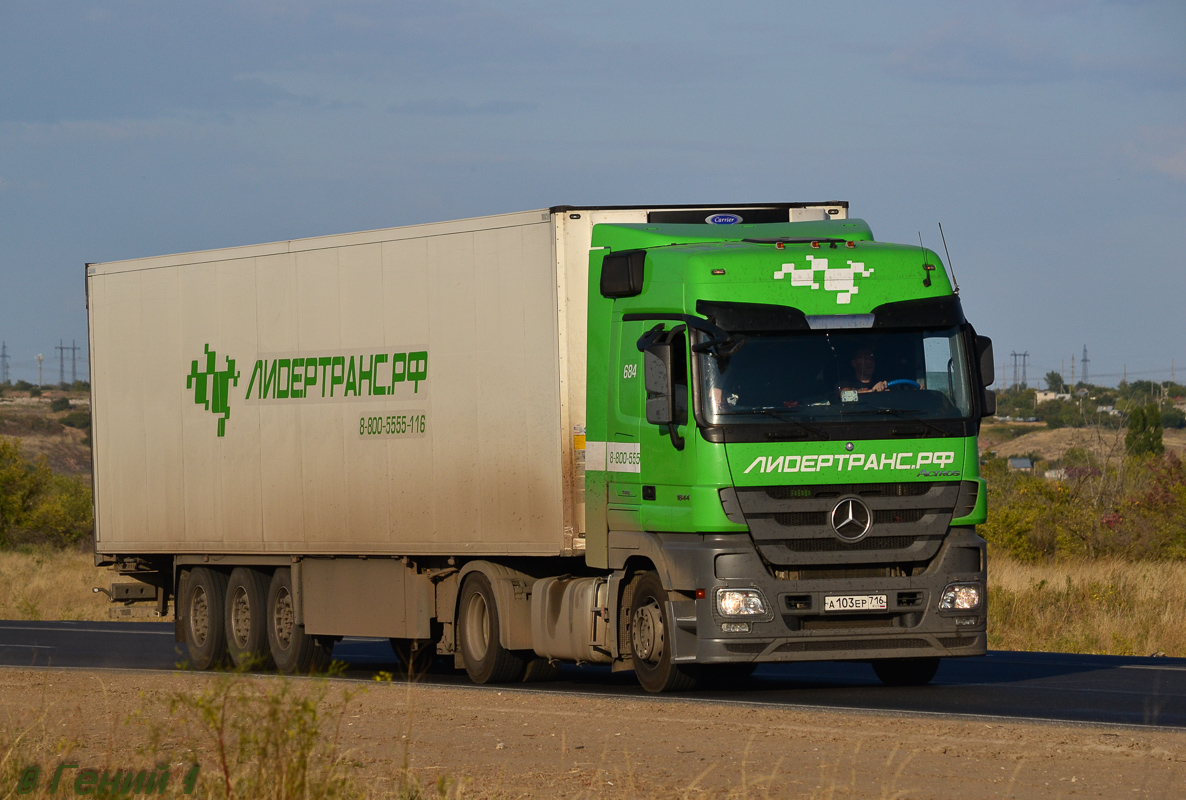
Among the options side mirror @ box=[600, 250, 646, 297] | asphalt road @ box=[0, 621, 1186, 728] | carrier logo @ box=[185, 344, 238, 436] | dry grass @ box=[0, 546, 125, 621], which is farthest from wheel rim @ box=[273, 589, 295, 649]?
dry grass @ box=[0, 546, 125, 621]

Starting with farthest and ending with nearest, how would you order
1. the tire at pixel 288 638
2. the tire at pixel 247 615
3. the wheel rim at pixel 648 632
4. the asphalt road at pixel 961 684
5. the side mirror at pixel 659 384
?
the tire at pixel 247 615, the tire at pixel 288 638, the wheel rim at pixel 648 632, the side mirror at pixel 659 384, the asphalt road at pixel 961 684

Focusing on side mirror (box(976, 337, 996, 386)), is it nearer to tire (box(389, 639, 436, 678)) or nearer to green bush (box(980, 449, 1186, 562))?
tire (box(389, 639, 436, 678))

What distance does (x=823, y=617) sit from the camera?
42.2 feet

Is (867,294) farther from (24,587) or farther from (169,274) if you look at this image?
(24,587)

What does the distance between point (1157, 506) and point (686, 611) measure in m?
25.7

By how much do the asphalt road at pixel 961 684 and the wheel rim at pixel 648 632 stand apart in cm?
40

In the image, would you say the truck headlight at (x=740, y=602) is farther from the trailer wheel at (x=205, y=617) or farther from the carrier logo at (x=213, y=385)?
the trailer wheel at (x=205, y=617)

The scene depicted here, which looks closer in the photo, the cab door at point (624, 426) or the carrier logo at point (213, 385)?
the cab door at point (624, 426)

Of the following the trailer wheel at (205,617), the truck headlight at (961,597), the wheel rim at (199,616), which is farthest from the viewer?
the wheel rim at (199,616)

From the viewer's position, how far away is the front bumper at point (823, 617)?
12.7 metres

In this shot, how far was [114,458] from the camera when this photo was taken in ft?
64.5

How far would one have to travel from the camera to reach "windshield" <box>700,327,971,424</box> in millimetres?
12750

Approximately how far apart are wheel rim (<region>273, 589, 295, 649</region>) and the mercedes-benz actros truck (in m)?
0.04

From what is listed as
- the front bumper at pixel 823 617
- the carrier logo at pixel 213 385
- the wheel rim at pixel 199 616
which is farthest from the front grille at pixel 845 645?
the wheel rim at pixel 199 616
